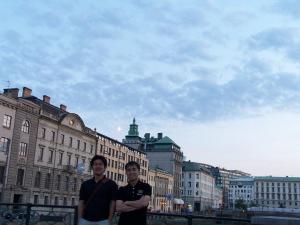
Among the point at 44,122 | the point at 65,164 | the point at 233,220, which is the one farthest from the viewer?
the point at 65,164

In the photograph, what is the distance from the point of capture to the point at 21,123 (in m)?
57.4

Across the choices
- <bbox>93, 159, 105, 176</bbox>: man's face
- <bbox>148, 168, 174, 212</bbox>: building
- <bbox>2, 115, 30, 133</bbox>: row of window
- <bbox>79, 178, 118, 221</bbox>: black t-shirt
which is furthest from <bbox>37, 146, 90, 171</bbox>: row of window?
<bbox>79, 178, 118, 221</bbox>: black t-shirt

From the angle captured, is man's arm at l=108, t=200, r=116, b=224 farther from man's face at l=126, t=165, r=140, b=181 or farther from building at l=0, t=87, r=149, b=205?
building at l=0, t=87, r=149, b=205

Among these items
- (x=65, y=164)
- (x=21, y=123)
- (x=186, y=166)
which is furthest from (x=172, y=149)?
(x=21, y=123)

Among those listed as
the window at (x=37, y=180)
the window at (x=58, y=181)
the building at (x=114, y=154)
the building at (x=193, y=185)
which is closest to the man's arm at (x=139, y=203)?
the window at (x=37, y=180)

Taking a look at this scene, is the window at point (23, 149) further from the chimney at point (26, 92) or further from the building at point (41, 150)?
the chimney at point (26, 92)

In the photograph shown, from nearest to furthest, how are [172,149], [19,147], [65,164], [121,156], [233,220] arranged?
[233,220], [19,147], [65,164], [121,156], [172,149]

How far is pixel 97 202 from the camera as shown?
7.43 meters

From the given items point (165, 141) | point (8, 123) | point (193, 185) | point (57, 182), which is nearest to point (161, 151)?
point (165, 141)

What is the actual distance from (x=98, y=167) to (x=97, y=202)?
0.63m

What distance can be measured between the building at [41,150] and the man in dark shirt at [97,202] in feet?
161

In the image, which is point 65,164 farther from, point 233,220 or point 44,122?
point 233,220

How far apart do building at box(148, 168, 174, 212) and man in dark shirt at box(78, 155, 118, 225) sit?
99.3 meters

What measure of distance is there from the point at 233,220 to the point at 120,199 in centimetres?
317
